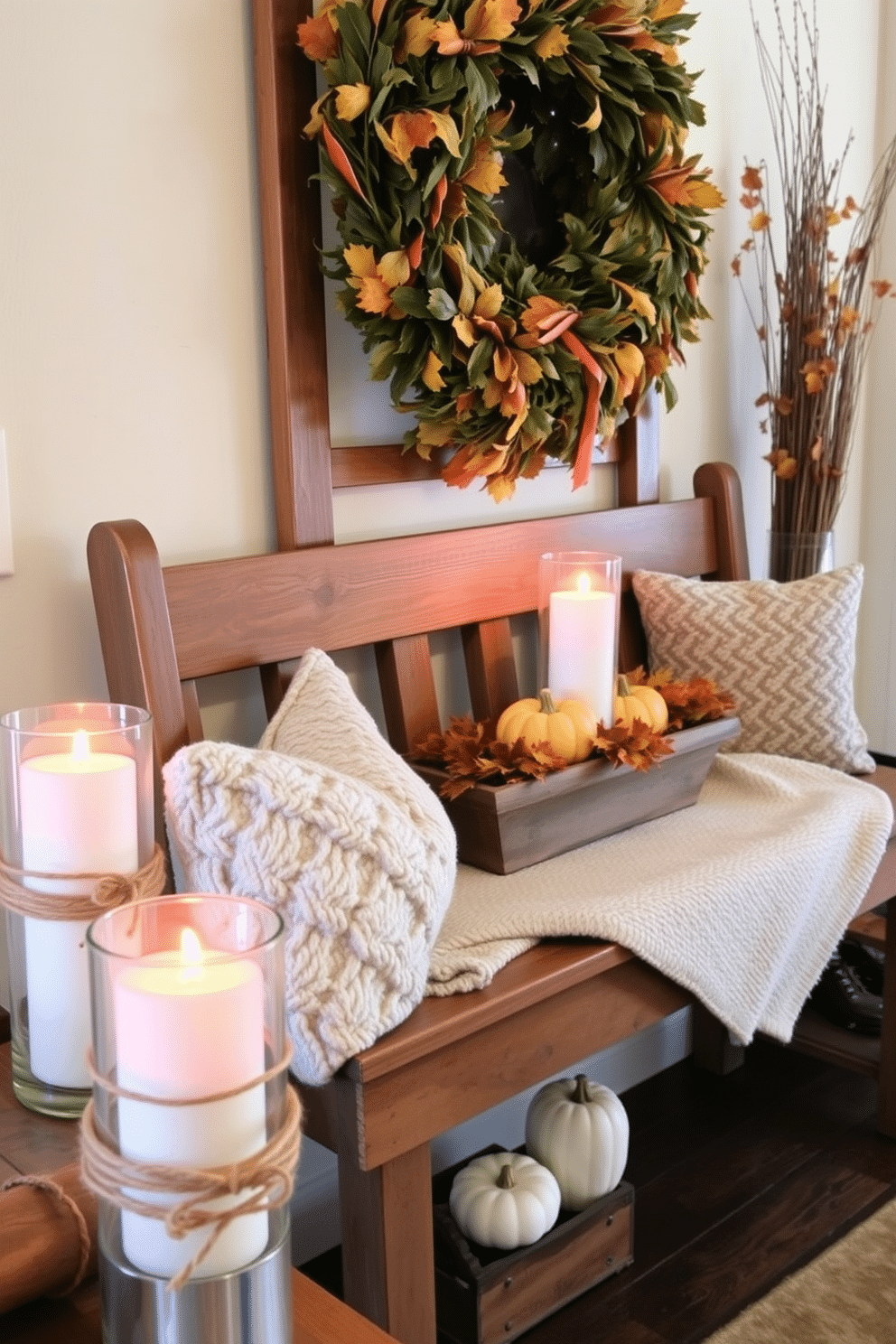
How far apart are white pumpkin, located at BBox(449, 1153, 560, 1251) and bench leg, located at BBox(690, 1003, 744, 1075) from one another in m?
0.66

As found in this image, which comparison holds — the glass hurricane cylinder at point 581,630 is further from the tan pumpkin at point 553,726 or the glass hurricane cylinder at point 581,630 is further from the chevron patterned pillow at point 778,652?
the chevron patterned pillow at point 778,652

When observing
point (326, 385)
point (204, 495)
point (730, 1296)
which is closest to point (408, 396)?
point (326, 385)

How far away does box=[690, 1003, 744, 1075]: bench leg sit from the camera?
218cm

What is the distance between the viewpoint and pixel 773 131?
2236 millimetres

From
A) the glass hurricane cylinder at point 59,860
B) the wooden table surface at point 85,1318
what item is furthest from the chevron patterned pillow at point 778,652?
the wooden table surface at point 85,1318

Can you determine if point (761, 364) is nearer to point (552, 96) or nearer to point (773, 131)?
point (773, 131)

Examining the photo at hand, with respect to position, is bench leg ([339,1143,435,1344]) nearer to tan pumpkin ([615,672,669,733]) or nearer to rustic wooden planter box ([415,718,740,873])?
rustic wooden planter box ([415,718,740,873])

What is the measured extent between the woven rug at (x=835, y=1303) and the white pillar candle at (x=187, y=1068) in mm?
1095

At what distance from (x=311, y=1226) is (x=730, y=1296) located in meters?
0.54

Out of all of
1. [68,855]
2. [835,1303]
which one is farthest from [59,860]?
[835,1303]

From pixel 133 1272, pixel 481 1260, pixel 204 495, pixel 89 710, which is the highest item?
pixel 204 495

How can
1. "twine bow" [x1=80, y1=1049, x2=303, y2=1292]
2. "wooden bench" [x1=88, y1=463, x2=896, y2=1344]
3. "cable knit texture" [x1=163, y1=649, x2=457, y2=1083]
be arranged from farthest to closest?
1. "wooden bench" [x1=88, y1=463, x2=896, y2=1344]
2. "cable knit texture" [x1=163, y1=649, x2=457, y2=1083]
3. "twine bow" [x1=80, y1=1049, x2=303, y2=1292]

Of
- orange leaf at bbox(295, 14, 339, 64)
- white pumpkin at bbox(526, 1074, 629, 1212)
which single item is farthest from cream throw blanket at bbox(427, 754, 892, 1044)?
orange leaf at bbox(295, 14, 339, 64)

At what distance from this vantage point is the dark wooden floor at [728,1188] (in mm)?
1632
